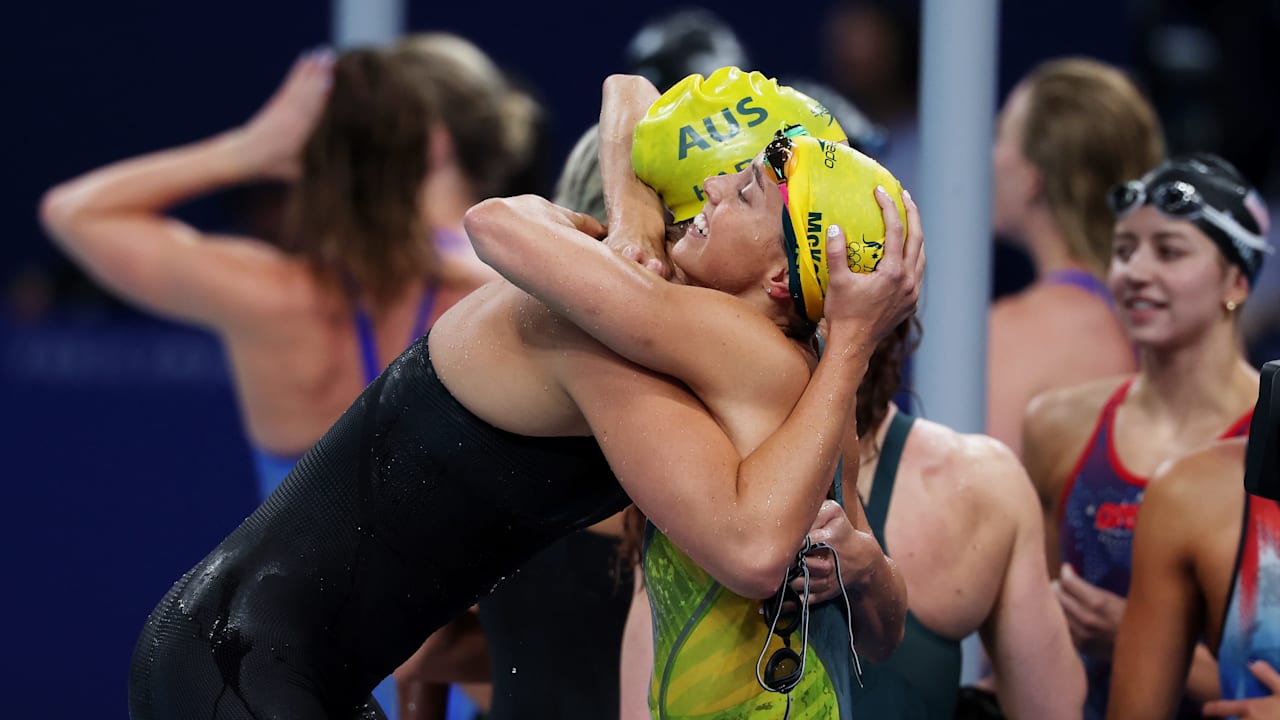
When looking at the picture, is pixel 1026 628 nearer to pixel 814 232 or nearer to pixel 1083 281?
pixel 814 232

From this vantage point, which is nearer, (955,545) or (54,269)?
(955,545)

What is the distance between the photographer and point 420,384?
2330 mm

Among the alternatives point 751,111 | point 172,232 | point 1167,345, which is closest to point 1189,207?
point 1167,345

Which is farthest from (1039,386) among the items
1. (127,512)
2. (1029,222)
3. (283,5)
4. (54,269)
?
(283,5)

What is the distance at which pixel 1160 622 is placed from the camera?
294 cm

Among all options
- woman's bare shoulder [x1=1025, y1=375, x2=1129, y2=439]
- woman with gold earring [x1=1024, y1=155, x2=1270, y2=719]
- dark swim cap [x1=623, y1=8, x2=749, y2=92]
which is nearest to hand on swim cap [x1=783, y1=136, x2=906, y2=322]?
woman with gold earring [x1=1024, y1=155, x2=1270, y2=719]

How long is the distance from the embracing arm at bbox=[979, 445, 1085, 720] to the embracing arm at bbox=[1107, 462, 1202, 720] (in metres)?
0.14

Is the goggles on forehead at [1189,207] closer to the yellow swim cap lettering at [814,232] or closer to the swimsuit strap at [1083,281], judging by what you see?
the swimsuit strap at [1083,281]

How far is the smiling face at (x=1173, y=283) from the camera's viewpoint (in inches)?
139

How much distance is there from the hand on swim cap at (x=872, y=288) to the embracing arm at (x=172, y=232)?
2343 millimetres

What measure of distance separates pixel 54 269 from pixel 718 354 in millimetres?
6335

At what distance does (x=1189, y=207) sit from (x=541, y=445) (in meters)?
1.94

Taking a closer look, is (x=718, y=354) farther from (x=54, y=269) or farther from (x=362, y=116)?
(x=54, y=269)

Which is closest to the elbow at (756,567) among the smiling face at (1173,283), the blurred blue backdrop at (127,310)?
the smiling face at (1173,283)
